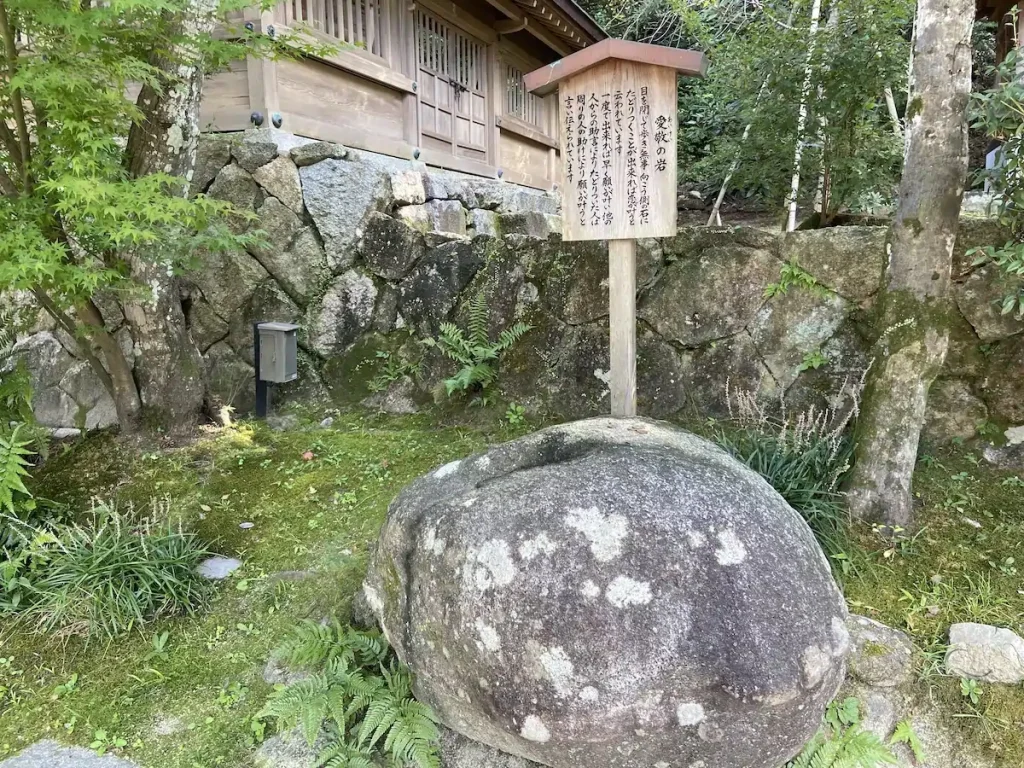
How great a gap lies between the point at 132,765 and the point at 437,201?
19.5ft

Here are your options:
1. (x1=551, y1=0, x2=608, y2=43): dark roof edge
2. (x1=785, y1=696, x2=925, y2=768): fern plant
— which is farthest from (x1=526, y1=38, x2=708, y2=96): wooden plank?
(x1=551, y1=0, x2=608, y2=43): dark roof edge

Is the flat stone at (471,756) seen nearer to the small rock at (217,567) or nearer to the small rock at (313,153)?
the small rock at (217,567)

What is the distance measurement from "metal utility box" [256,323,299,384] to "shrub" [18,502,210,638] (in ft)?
6.38

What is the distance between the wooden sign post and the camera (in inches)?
136

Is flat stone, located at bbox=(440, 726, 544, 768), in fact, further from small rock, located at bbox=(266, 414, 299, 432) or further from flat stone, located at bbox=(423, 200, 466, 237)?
flat stone, located at bbox=(423, 200, 466, 237)

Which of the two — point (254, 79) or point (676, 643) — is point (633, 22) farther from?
point (676, 643)

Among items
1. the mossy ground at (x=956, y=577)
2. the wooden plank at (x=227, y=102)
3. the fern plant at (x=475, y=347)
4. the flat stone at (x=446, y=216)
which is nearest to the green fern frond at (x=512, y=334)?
the fern plant at (x=475, y=347)

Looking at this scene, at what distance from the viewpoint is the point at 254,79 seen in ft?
18.6

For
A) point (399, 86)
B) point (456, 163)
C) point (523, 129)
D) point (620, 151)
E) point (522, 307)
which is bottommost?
point (522, 307)

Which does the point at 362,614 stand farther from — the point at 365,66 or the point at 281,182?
the point at 365,66

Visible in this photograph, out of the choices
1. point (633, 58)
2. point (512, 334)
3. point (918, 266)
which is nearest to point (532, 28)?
point (512, 334)

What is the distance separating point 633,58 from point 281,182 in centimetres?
361

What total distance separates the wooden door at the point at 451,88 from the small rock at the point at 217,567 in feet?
18.7

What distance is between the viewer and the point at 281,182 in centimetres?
572
